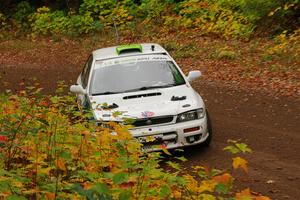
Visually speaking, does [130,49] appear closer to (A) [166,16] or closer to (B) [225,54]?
(B) [225,54]

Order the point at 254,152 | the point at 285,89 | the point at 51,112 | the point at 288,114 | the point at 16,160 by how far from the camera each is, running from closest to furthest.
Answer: the point at 16,160 → the point at 51,112 → the point at 254,152 → the point at 288,114 → the point at 285,89

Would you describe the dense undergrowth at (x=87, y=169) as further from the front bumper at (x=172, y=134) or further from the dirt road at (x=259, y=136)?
the dirt road at (x=259, y=136)

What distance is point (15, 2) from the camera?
29016 mm

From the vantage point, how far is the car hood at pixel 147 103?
8.05m

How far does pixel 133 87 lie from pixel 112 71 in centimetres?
71

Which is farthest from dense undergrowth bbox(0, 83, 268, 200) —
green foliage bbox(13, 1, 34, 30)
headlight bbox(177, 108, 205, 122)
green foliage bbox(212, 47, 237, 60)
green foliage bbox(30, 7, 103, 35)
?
green foliage bbox(13, 1, 34, 30)

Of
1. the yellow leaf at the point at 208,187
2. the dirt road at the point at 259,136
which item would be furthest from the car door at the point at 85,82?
the yellow leaf at the point at 208,187

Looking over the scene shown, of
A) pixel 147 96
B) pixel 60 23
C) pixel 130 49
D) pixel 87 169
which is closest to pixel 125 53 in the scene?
pixel 130 49

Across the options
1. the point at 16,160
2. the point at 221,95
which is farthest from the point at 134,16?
the point at 16,160

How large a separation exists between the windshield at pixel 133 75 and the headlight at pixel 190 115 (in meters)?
0.94

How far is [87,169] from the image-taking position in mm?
4797

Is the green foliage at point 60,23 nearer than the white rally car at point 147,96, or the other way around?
the white rally car at point 147,96

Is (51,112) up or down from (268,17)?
up

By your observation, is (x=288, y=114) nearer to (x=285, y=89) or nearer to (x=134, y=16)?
(x=285, y=89)
